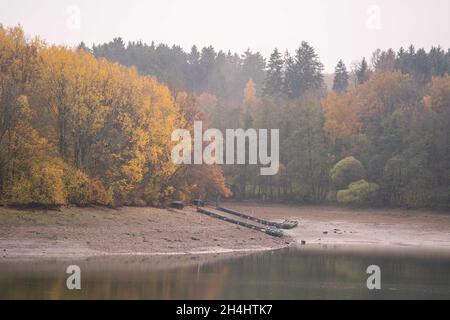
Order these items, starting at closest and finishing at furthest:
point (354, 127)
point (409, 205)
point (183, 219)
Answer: point (183, 219)
point (409, 205)
point (354, 127)

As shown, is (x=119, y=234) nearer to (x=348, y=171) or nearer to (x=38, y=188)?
(x=38, y=188)

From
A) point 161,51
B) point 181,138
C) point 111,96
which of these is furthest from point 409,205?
point 161,51

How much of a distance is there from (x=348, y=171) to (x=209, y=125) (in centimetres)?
1909

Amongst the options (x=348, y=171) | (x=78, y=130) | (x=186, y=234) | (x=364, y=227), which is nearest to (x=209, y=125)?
(x=348, y=171)

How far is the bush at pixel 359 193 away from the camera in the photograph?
87.0m

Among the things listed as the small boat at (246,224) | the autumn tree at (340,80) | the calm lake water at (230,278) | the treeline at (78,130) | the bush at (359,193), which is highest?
the autumn tree at (340,80)

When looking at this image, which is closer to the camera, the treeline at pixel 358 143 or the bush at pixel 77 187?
the bush at pixel 77 187

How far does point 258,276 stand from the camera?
42.7 m

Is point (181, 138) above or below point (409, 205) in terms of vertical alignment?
above

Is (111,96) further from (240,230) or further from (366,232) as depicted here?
(366,232)

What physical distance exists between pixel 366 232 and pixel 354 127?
103 ft

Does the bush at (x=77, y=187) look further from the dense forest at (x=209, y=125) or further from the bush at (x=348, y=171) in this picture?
the bush at (x=348, y=171)

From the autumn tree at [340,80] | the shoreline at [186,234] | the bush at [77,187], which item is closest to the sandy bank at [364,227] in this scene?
the shoreline at [186,234]

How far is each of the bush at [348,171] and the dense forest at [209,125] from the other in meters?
0.14
